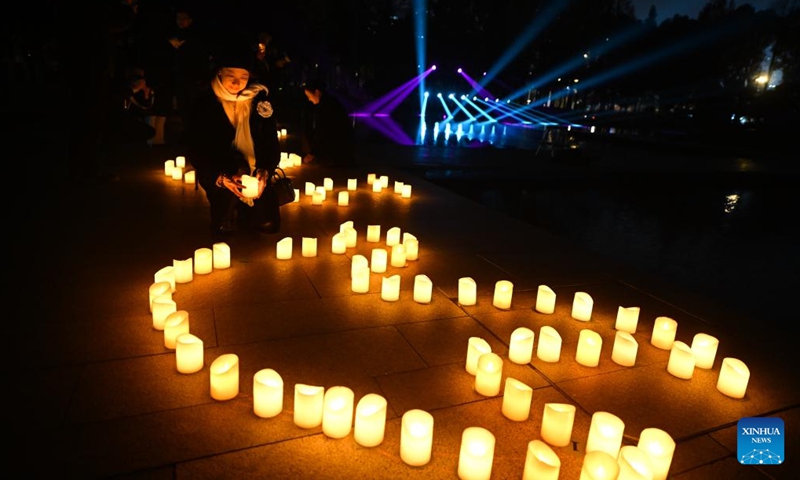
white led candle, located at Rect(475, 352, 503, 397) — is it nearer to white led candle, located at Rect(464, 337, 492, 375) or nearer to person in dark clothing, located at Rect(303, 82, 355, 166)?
white led candle, located at Rect(464, 337, 492, 375)

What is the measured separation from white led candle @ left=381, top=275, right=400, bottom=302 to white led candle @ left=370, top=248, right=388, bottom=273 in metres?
0.57

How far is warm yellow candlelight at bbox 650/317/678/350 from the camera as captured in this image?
3.31 m

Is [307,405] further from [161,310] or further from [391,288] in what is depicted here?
[391,288]

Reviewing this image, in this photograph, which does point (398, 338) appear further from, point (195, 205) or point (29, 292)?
point (195, 205)

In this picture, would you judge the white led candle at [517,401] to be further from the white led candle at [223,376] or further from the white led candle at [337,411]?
the white led candle at [223,376]

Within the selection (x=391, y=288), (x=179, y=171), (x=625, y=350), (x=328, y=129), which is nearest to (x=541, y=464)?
(x=625, y=350)

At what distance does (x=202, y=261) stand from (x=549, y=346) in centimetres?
267

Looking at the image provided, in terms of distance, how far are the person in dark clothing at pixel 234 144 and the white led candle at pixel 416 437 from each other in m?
3.19

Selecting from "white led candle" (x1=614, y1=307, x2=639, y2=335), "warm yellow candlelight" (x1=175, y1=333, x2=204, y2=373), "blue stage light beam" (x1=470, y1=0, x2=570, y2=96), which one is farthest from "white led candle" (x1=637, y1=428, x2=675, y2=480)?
"blue stage light beam" (x1=470, y1=0, x2=570, y2=96)

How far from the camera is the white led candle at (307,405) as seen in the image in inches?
→ 90.7

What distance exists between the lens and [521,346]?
2998mm

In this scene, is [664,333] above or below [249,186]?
below

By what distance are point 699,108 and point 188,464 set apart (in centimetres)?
4040

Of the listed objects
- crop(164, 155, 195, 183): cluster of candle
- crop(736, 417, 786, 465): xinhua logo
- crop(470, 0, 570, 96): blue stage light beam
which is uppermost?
crop(470, 0, 570, 96): blue stage light beam
